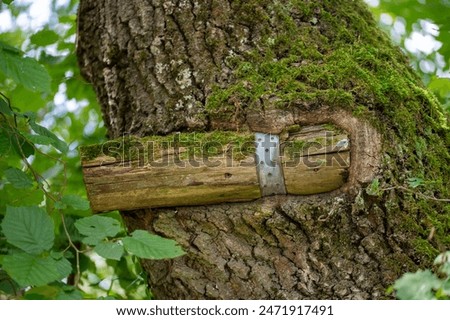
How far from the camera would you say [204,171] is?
1809 mm

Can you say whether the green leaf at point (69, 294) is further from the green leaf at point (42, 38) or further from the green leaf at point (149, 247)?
the green leaf at point (42, 38)

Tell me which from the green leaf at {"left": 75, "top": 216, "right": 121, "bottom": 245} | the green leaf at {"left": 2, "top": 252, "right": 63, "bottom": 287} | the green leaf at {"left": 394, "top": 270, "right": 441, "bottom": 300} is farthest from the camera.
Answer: the green leaf at {"left": 75, "top": 216, "right": 121, "bottom": 245}

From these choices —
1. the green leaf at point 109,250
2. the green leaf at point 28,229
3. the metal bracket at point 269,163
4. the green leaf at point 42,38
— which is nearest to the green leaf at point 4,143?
the green leaf at point 28,229

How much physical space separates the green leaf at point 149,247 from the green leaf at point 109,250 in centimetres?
2

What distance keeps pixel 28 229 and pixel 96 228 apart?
0.18 metres

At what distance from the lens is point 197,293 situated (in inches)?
74.2

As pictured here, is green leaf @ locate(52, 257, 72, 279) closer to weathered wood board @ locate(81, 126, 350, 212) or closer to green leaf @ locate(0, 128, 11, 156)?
weathered wood board @ locate(81, 126, 350, 212)

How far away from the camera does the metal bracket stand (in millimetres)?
1801

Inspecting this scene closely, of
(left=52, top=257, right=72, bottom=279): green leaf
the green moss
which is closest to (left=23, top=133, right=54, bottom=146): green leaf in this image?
(left=52, top=257, right=72, bottom=279): green leaf

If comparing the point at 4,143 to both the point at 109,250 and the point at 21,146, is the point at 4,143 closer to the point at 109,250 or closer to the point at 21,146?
the point at 21,146

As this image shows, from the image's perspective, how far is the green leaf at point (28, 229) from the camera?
1.49 meters

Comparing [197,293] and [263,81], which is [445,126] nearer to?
[263,81]

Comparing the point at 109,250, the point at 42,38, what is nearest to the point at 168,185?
the point at 109,250

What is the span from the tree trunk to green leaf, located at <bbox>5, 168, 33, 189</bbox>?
368mm
